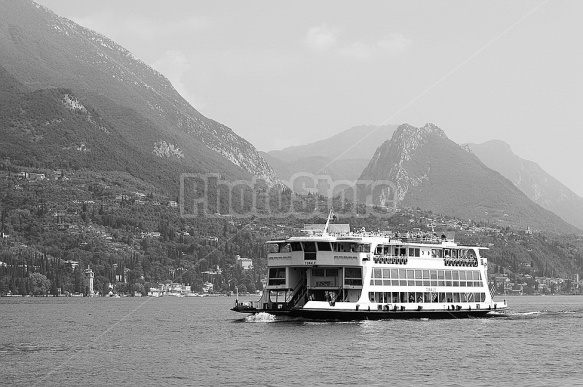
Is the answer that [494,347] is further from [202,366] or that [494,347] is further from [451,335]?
[202,366]

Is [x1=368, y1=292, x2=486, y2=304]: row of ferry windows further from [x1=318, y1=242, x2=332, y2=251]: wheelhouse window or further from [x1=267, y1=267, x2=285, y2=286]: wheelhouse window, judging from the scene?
[x1=267, y1=267, x2=285, y2=286]: wheelhouse window

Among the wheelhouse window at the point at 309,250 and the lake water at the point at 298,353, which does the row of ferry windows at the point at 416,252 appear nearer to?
the wheelhouse window at the point at 309,250

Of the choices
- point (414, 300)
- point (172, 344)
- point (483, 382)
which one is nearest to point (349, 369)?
point (483, 382)

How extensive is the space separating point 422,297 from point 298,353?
29.7 meters

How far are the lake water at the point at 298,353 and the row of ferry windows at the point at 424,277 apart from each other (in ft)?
12.8

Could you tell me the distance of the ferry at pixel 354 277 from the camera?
305 feet

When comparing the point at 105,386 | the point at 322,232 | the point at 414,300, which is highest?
the point at 322,232

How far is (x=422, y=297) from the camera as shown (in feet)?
328

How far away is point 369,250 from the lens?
95062 millimetres

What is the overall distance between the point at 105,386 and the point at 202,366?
369 inches

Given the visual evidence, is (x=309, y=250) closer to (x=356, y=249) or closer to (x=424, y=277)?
(x=356, y=249)

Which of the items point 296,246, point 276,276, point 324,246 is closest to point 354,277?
point 324,246

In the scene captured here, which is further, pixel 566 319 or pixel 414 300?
pixel 566 319

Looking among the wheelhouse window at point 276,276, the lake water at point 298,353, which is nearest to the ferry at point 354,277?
the wheelhouse window at point 276,276
